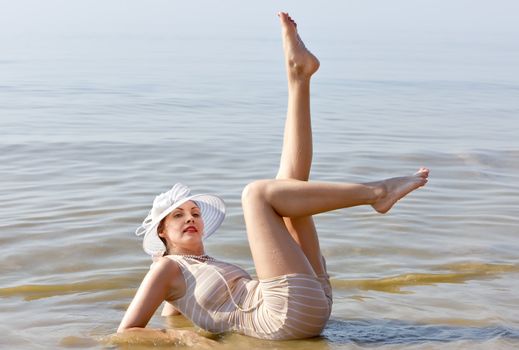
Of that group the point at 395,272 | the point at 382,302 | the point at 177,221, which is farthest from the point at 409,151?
the point at 177,221

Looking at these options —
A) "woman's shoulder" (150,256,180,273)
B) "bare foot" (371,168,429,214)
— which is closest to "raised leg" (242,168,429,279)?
"bare foot" (371,168,429,214)

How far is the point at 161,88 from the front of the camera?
19.2 meters

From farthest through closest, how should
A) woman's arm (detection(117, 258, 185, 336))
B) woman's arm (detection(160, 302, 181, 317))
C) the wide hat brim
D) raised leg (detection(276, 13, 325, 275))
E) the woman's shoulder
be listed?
woman's arm (detection(160, 302, 181, 317)), the wide hat brim, raised leg (detection(276, 13, 325, 275)), the woman's shoulder, woman's arm (detection(117, 258, 185, 336))

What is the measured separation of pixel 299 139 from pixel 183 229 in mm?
792

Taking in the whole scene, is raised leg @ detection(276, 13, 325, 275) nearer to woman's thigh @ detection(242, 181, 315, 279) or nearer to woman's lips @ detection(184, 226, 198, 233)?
woman's thigh @ detection(242, 181, 315, 279)

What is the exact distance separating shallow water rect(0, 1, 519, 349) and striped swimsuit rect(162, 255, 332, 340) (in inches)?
3.5

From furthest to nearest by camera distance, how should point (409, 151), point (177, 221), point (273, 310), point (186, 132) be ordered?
point (186, 132), point (409, 151), point (177, 221), point (273, 310)

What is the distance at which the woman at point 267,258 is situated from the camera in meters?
5.00

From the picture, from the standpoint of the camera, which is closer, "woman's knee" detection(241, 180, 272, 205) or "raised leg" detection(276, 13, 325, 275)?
"woman's knee" detection(241, 180, 272, 205)

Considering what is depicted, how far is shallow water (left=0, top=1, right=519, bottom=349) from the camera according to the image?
5.72 meters

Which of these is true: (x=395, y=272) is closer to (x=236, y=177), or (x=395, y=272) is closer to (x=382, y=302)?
(x=382, y=302)

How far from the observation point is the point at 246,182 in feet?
31.7

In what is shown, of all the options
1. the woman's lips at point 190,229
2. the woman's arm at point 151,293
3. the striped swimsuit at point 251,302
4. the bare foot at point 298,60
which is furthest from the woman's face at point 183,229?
the bare foot at point 298,60

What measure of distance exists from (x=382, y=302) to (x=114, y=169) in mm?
4790
